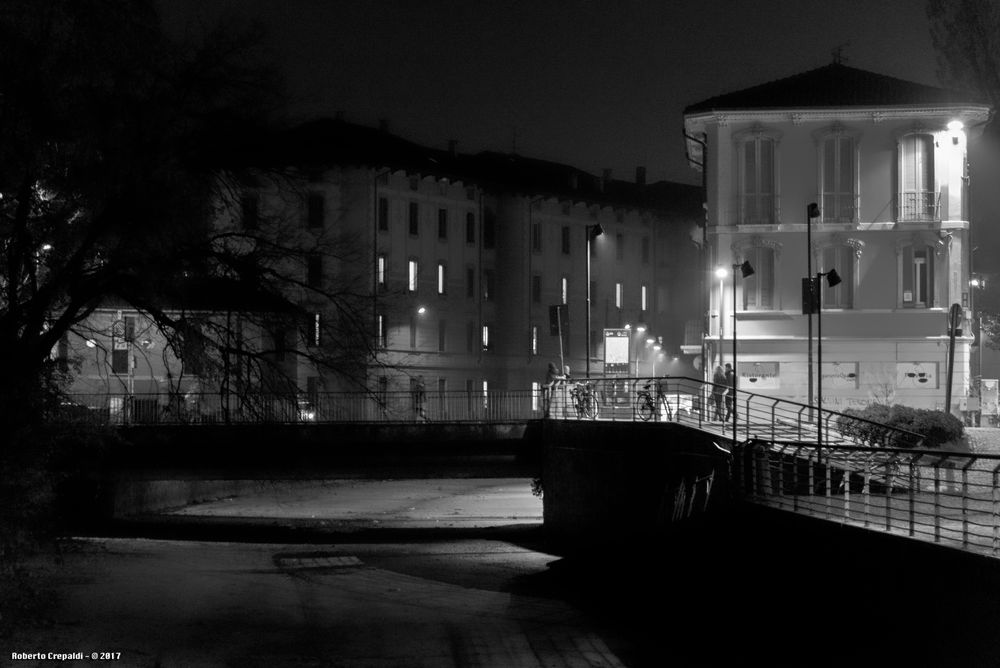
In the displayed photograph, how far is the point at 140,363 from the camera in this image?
57031mm

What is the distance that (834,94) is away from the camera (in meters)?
48.5

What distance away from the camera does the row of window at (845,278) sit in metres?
47.0

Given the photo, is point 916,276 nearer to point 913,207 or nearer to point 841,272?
point 913,207

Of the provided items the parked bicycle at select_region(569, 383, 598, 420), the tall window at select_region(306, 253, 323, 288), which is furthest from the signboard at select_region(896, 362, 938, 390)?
the tall window at select_region(306, 253, 323, 288)

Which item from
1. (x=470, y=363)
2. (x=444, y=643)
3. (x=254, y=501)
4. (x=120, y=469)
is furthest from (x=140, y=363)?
(x=444, y=643)

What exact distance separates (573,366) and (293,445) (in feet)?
166

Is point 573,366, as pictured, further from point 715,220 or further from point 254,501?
point 715,220

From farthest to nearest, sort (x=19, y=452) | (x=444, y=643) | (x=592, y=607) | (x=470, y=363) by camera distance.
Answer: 1. (x=470, y=363)
2. (x=592, y=607)
3. (x=444, y=643)
4. (x=19, y=452)

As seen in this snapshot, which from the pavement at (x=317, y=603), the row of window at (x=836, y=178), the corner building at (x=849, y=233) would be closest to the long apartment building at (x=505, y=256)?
the corner building at (x=849, y=233)

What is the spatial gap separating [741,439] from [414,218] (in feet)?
161

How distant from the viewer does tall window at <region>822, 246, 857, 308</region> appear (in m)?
47.4

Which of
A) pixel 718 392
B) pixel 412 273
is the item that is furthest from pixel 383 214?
pixel 718 392

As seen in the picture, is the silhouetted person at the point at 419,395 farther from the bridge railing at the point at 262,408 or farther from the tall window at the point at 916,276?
the tall window at the point at 916,276

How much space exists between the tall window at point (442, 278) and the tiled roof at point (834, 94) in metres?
34.8
